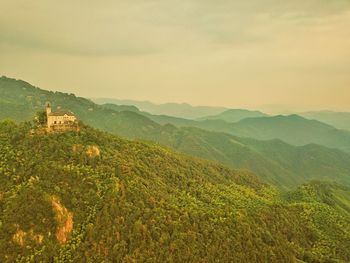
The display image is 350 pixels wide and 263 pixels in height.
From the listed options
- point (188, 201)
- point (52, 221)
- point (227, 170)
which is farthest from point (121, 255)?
point (227, 170)

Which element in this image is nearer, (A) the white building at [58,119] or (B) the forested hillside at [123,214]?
(B) the forested hillside at [123,214]

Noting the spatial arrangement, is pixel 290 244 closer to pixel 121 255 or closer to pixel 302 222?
pixel 302 222

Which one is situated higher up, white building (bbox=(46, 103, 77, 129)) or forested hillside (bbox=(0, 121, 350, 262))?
white building (bbox=(46, 103, 77, 129))

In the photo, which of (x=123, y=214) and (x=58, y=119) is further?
(x=58, y=119)

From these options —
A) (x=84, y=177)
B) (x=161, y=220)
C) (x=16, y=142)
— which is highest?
(x=16, y=142)

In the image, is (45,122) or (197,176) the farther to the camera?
(197,176)

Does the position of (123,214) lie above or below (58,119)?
below

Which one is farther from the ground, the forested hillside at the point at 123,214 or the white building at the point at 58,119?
the white building at the point at 58,119

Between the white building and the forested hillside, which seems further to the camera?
the white building
